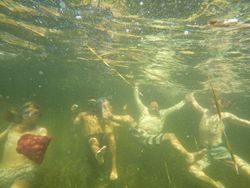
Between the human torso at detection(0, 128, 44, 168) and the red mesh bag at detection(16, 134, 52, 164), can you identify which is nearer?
the red mesh bag at detection(16, 134, 52, 164)

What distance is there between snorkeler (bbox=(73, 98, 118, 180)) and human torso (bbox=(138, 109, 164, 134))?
313 centimetres

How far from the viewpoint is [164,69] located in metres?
21.0

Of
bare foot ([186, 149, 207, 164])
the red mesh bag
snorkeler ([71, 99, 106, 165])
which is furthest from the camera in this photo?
bare foot ([186, 149, 207, 164])

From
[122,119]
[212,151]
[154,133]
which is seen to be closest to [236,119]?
[212,151]

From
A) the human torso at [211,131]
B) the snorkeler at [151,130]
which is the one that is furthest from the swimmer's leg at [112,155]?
the human torso at [211,131]

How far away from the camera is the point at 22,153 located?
8.16 m

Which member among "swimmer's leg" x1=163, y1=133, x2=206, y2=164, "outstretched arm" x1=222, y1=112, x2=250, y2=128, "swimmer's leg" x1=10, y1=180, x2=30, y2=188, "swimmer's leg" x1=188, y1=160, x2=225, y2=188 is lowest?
"swimmer's leg" x1=188, y1=160, x2=225, y2=188

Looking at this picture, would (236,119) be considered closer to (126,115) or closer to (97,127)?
(126,115)

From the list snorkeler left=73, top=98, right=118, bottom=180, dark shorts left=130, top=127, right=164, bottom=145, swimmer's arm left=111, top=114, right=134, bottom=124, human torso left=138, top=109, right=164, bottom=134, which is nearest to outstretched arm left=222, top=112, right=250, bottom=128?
human torso left=138, top=109, right=164, bottom=134

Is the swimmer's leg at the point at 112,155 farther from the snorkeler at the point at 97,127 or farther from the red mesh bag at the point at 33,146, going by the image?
the red mesh bag at the point at 33,146

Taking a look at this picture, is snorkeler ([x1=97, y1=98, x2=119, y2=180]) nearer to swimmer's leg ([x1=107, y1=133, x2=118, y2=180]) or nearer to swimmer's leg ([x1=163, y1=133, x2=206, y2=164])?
swimmer's leg ([x1=107, y1=133, x2=118, y2=180])

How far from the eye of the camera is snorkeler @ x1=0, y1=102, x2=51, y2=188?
25.4ft

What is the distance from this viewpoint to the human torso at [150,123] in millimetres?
15008

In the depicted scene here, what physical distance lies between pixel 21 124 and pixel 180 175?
28.3 feet
